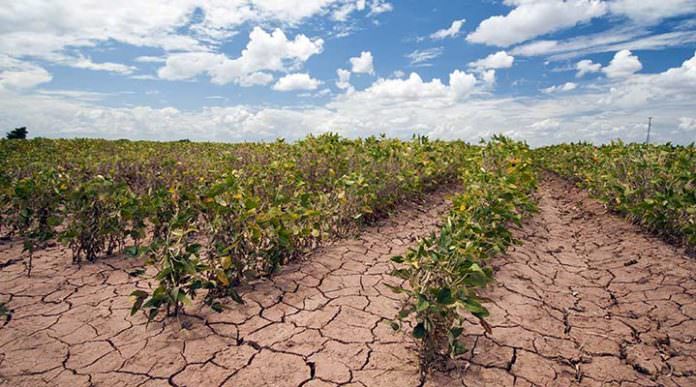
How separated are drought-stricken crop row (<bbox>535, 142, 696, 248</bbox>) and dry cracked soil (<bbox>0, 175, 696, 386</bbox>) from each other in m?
0.66

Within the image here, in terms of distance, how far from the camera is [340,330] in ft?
8.84

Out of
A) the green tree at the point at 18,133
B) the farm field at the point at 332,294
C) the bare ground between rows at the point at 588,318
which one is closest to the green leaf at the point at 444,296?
the farm field at the point at 332,294

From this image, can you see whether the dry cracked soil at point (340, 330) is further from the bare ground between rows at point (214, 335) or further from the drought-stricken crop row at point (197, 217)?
the drought-stricken crop row at point (197, 217)

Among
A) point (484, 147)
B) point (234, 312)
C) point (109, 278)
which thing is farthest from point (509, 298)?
point (484, 147)

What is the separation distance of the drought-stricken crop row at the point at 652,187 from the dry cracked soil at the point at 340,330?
659 millimetres

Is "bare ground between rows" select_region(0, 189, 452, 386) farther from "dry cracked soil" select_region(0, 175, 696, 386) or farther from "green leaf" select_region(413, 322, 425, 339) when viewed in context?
"green leaf" select_region(413, 322, 425, 339)

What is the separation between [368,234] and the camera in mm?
4934

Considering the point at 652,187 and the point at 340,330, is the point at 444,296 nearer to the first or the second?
the point at 340,330

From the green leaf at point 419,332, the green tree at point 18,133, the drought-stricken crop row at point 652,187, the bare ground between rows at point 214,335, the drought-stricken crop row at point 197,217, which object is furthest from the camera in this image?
the green tree at point 18,133

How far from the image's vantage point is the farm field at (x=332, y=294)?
226 cm

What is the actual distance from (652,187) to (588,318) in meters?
3.52

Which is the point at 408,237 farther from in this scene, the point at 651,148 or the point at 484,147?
the point at 651,148

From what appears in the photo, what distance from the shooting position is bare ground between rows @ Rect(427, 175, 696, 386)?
2344mm

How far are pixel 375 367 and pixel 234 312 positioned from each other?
1.13m
